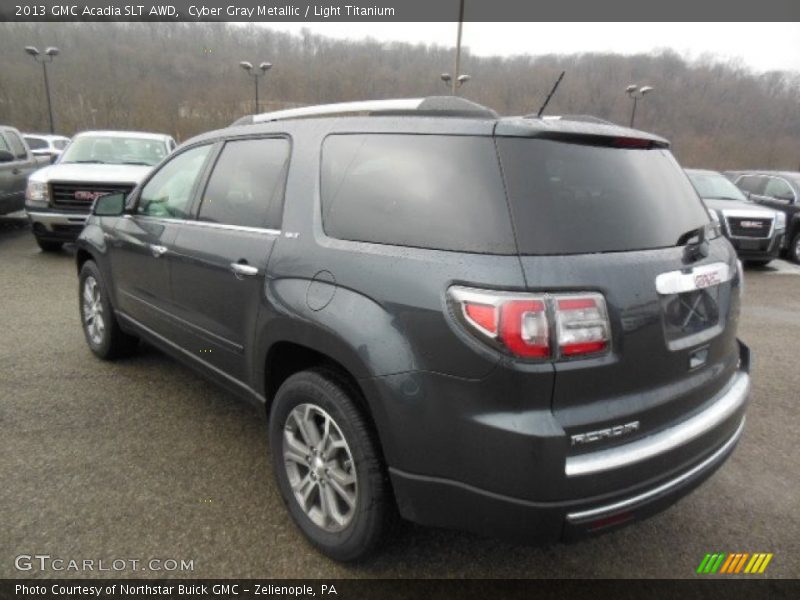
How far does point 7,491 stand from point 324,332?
182 cm

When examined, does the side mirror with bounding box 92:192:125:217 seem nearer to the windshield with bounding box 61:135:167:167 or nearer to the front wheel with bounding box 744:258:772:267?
the windshield with bounding box 61:135:167:167

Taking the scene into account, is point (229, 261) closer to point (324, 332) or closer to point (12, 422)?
point (324, 332)

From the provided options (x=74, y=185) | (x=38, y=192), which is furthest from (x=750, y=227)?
(x=38, y=192)

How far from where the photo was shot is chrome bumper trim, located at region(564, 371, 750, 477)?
68.6 inches

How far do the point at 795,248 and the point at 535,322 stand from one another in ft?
38.6

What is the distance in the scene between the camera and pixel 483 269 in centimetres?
176

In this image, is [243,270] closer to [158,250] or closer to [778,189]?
[158,250]

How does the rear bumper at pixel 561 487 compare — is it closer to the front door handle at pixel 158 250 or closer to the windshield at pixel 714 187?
the front door handle at pixel 158 250

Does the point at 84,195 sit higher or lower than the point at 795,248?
higher

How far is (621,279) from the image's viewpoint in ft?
5.98

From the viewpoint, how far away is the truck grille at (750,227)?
957 centimetres

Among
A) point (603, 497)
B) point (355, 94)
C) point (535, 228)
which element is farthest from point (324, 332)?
point (355, 94)

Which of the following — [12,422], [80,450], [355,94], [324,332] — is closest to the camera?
[324,332]

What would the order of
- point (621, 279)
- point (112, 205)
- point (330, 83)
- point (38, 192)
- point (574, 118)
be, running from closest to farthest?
point (621, 279), point (574, 118), point (112, 205), point (38, 192), point (330, 83)
